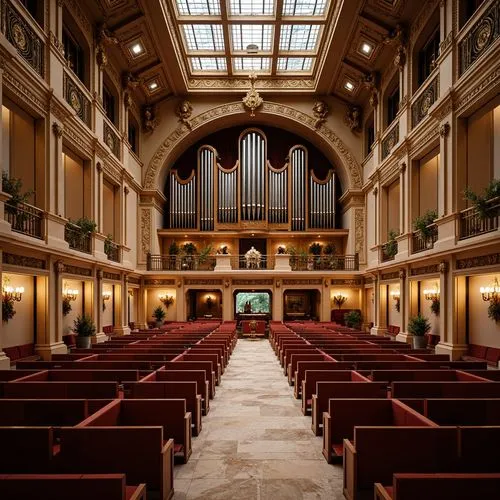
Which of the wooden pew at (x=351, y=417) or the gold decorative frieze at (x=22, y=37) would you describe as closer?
the wooden pew at (x=351, y=417)

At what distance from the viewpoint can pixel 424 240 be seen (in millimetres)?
13875

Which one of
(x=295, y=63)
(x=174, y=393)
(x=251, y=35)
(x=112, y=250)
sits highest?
(x=251, y=35)

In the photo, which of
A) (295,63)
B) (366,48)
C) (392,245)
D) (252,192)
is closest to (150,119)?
(252,192)

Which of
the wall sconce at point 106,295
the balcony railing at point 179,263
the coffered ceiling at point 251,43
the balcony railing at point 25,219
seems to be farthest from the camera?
the balcony railing at point 179,263

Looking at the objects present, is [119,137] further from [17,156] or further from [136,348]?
[136,348]

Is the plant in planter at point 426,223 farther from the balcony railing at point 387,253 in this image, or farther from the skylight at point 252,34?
the skylight at point 252,34

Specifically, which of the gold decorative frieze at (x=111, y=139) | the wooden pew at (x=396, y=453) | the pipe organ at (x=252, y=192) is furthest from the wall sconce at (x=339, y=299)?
the wooden pew at (x=396, y=453)

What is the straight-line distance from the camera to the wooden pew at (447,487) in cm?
283

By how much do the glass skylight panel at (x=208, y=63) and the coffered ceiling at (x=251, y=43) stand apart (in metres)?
0.05

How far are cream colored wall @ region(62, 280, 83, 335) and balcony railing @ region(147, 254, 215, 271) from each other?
7.96m

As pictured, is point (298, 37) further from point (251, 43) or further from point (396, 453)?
point (396, 453)

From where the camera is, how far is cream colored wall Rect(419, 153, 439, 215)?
1562 cm

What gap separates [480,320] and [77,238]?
11148 millimetres

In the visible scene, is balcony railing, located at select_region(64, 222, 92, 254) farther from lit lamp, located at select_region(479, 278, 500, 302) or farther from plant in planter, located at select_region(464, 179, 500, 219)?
lit lamp, located at select_region(479, 278, 500, 302)
